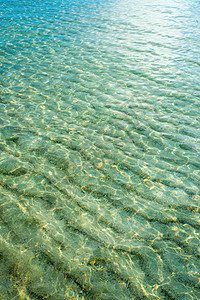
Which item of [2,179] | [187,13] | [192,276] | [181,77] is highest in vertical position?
[187,13]

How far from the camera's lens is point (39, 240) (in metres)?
2.99

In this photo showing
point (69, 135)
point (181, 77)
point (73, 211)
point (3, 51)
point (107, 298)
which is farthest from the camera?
point (3, 51)

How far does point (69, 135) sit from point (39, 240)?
2.27 meters

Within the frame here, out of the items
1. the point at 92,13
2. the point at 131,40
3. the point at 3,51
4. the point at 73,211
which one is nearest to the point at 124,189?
the point at 73,211

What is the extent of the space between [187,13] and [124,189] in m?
14.6

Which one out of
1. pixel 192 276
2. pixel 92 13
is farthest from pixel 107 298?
pixel 92 13

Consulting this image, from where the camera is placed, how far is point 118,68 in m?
7.66

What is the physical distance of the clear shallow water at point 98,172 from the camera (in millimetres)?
2736

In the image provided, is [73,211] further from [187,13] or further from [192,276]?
[187,13]

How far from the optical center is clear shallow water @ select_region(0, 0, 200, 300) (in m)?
2.74

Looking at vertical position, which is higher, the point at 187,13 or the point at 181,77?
the point at 187,13

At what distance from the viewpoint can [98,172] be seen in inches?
161

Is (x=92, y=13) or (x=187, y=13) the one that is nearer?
(x=92, y=13)

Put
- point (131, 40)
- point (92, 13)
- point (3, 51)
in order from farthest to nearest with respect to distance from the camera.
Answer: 1. point (92, 13)
2. point (131, 40)
3. point (3, 51)
